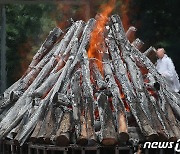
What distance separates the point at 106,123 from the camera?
17.9ft

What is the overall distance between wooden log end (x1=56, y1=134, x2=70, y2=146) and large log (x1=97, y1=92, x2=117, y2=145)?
0.40 m

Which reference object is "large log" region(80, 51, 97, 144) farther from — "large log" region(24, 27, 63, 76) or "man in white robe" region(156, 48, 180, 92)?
"man in white robe" region(156, 48, 180, 92)

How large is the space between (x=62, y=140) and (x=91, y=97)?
75 cm

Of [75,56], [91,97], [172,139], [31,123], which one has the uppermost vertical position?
[75,56]

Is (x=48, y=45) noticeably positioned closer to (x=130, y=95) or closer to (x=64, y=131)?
(x=130, y=95)

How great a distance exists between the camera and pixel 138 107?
5.73 metres

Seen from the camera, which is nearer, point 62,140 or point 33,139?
point 62,140

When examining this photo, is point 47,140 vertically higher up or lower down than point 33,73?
lower down

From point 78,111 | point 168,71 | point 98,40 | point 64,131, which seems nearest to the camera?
point 64,131

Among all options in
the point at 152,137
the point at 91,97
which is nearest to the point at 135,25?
the point at 91,97

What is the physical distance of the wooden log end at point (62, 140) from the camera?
17.3ft

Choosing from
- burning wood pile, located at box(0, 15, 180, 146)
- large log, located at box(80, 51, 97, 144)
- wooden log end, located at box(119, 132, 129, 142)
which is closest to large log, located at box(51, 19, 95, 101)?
burning wood pile, located at box(0, 15, 180, 146)

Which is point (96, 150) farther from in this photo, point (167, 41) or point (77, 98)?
point (167, 41)

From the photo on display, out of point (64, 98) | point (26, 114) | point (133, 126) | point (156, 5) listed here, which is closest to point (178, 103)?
point (133, 126)
